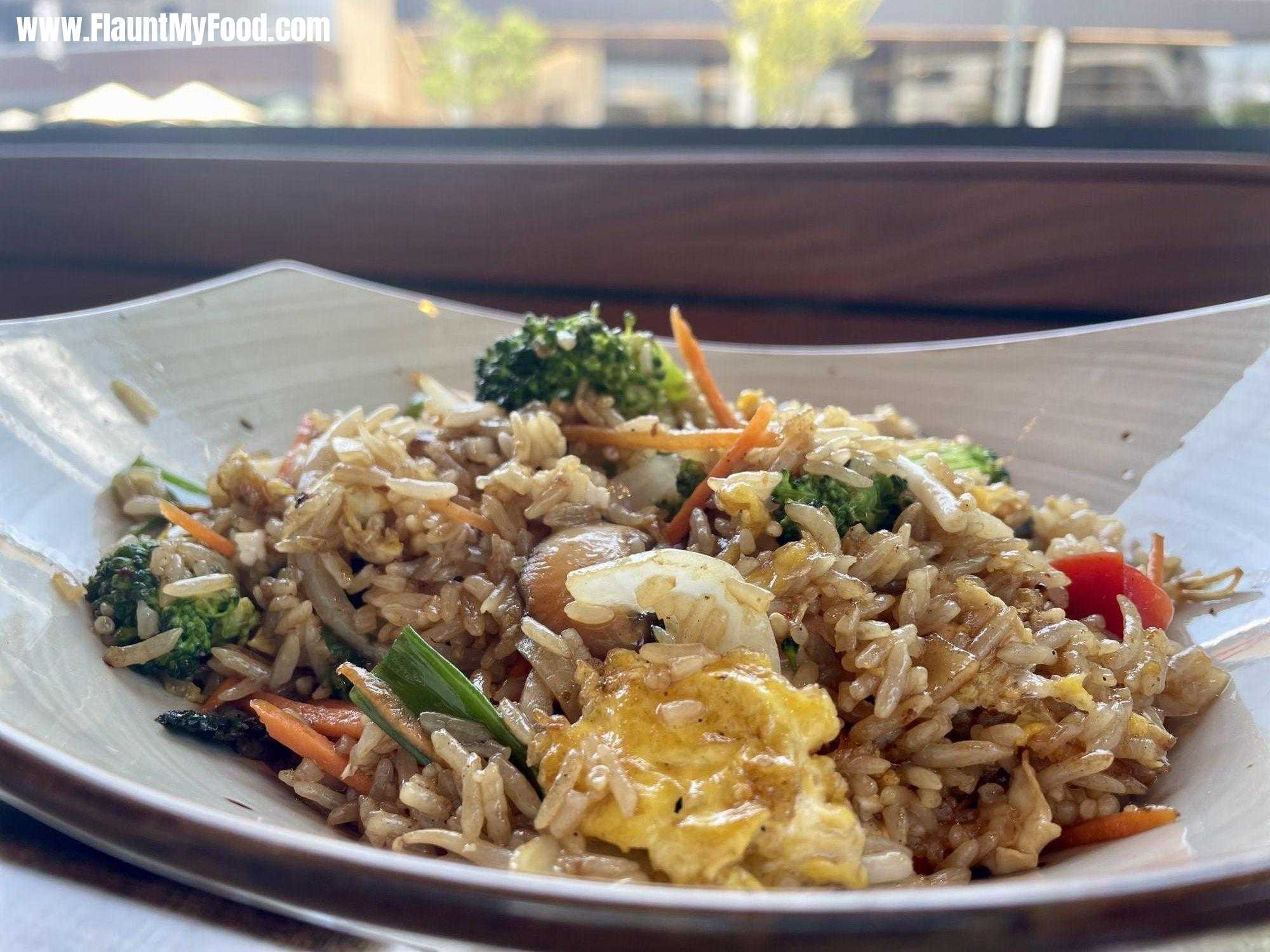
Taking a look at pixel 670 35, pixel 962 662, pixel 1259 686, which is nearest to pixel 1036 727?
pixel 962 662

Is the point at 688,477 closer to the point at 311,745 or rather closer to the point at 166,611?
the point at 311,745

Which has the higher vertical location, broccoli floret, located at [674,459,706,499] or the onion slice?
broccoli floret, located at [674,459,706,499]

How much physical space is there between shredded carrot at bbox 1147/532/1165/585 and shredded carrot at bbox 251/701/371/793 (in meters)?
1.39

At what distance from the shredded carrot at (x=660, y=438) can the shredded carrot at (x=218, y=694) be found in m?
0.74

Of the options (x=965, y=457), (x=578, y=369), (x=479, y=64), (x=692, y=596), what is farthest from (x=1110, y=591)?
(x=479, y=64)

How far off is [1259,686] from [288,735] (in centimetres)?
144

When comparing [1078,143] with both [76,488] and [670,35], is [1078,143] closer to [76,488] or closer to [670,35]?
[670,35]

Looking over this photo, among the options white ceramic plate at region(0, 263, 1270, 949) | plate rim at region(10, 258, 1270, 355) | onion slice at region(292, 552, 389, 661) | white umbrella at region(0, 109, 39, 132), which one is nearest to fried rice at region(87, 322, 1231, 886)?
onion slice at region(292, 552, 389, 661)

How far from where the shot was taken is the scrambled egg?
1.10m

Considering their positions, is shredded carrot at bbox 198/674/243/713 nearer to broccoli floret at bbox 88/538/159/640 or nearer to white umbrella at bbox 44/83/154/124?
broccoli floret at bbox 88/538/159/640

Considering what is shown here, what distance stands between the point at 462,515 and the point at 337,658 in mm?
314

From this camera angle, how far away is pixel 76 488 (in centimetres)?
182

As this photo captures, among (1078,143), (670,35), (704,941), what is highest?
(670,35)

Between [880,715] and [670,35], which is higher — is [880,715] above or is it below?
below
